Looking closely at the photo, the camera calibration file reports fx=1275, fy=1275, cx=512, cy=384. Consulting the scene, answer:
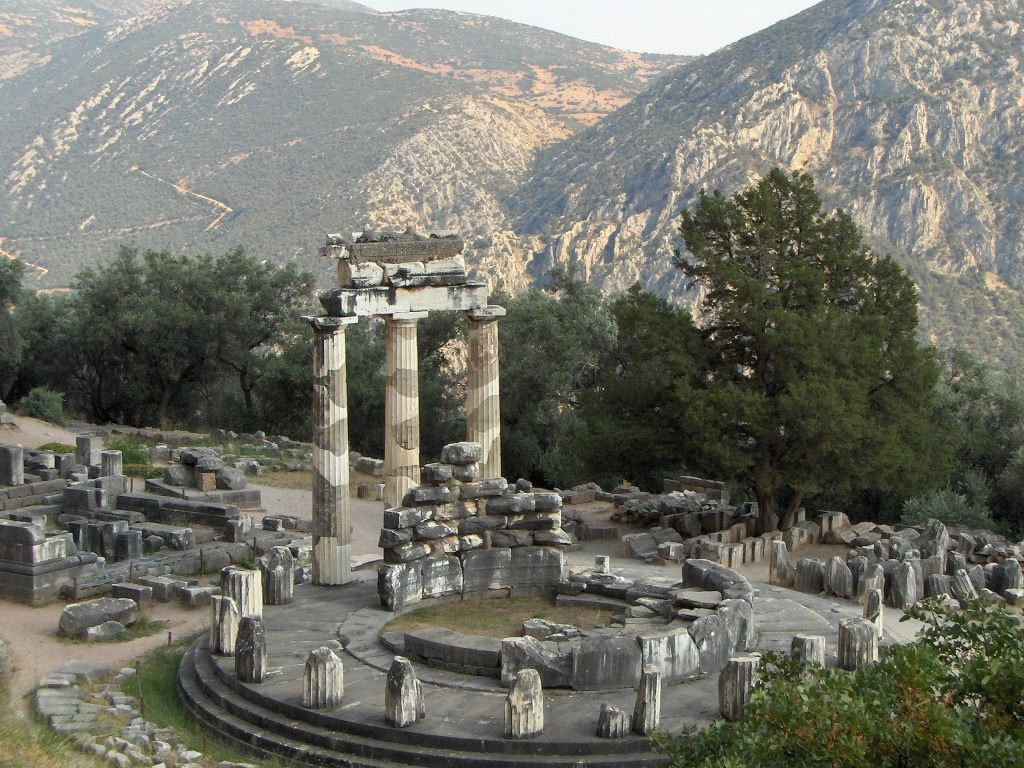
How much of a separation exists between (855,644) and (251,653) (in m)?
7.36

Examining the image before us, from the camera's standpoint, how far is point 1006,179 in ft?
256

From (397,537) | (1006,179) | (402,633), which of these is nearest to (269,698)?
(402,633)

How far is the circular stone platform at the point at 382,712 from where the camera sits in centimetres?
1343

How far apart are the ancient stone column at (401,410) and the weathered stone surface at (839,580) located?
736 cm

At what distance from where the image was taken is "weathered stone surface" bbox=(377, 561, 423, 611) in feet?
59.9

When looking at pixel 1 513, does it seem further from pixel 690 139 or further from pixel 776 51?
pixel 776 51

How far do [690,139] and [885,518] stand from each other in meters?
54.9

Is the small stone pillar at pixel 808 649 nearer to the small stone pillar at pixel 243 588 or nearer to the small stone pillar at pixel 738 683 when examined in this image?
the small stone pillar at pixel 738 683

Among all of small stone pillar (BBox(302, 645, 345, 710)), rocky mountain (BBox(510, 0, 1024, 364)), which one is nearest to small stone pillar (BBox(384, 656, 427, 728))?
small stone pillar (BBox(302, 645, 345, 710))

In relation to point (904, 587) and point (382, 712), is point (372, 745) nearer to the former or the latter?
point (382, 712)

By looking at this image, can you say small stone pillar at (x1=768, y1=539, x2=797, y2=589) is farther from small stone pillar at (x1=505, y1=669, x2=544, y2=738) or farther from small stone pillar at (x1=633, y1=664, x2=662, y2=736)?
small stone pillar at (x1=505, y1=669, x2=544, y2=738)

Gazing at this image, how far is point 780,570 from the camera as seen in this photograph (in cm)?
2262

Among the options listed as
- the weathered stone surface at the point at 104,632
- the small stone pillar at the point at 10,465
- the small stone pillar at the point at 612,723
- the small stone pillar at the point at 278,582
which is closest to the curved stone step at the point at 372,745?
the small stone pillar at the point at 612,723

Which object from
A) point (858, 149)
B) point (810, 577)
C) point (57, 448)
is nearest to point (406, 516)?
point (810, 577)
